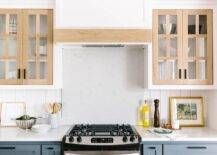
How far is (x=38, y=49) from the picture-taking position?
3090 millimetres

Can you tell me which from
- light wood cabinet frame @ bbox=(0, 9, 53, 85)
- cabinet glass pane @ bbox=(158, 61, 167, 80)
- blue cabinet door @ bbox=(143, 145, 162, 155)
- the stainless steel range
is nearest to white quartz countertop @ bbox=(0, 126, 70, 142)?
the stainless steel range

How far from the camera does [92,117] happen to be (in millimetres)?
3408

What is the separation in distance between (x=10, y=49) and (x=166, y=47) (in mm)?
1593

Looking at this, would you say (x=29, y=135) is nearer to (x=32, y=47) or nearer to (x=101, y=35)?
(x=32, y=47)

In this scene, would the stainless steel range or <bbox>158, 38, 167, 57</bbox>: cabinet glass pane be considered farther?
<bbox>158, 38, 167, 57</bbox>: cabinet glass pane

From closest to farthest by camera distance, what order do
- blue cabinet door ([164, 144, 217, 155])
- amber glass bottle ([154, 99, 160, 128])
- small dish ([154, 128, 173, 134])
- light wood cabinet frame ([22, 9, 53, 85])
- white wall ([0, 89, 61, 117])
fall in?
blue cabinet door ([164, 144, 217, 155]) < small dish ([154, 128, 173, 134]) < light wood cabinet frame ([22, 9, 53, 85]) < amber glass bottle ([154, 99, 160, 128]) < white wall ([0, 89, 61, 117])

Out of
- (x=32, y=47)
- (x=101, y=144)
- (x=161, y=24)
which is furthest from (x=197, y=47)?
(x=32, y=47)

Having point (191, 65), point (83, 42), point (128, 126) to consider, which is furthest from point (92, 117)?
point (191, 65)

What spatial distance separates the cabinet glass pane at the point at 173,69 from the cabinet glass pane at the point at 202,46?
0.91 feet

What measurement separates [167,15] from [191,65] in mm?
571

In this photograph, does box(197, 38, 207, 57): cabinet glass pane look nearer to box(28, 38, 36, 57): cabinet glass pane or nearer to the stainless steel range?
the stainless steel range

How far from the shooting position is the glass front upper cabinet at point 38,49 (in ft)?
10.1

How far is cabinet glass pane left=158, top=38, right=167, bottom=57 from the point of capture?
311 centimetres

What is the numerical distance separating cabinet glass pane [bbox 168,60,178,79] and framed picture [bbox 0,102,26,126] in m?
1.64
